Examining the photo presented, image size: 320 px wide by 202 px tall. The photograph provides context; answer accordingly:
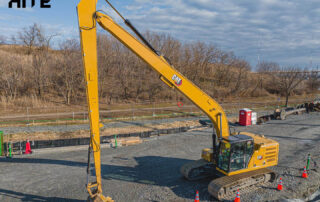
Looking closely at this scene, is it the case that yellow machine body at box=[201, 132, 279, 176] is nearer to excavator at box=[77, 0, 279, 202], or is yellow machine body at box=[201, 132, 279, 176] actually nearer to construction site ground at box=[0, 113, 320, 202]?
excavator at box=[77, 0, 279, 202]

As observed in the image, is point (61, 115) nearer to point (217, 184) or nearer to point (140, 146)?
point (140, 146)

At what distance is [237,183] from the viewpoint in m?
9.09

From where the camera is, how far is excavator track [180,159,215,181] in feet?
34.0

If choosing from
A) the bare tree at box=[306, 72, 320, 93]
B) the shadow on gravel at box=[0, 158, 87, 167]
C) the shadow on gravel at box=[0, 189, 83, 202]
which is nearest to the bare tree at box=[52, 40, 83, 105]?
the shadow on gravel at box=[0, 158, 87, 167]

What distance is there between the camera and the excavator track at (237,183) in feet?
28.5

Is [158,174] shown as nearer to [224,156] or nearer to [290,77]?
[224,156]

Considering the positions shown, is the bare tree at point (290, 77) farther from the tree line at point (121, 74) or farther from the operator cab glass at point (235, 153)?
the operator cab glass at point (235, 153)

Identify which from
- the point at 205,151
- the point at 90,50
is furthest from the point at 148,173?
the point at 90,50

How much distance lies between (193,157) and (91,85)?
9.37 meters

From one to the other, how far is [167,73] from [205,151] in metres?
4.27

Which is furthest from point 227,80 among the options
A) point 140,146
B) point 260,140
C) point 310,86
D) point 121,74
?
point 260,140

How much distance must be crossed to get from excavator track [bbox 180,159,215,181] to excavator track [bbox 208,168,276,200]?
1404 millimetres

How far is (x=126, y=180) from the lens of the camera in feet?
35.3

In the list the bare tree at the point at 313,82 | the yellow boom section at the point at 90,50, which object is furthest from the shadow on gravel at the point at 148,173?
the bare tree at the point at 313,82
